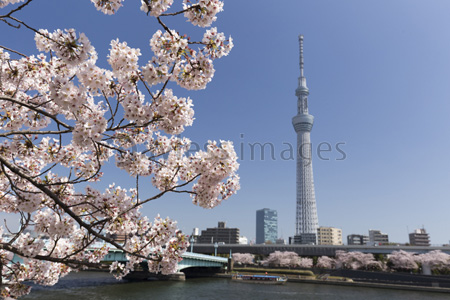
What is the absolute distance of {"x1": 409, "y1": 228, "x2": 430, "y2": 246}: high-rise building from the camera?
15262 cm

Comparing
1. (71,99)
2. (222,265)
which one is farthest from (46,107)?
(222,265)

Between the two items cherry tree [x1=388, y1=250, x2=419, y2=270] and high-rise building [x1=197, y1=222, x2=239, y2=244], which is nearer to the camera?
cherry tree [x1=388, y1=250, x2=419, y2=270]

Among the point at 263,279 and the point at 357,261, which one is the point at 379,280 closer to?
the point at 263,279

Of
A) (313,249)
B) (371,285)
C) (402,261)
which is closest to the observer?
(371,285)

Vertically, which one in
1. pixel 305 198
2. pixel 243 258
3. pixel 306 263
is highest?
pixel 305 198

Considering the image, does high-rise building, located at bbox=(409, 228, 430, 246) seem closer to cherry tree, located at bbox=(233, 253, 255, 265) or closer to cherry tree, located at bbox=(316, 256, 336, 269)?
cherry tree, located at bbox=(316, 256, 336, 269)

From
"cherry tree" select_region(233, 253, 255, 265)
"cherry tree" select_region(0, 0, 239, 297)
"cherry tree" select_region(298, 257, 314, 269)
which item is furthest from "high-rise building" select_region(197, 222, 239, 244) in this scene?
"cherry tree" select_region(0, 0, 239, 297)

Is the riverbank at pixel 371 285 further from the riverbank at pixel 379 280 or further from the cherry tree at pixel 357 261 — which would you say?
the cherry tree at pixel 357 261

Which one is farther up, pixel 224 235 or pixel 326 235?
pixel 326 235

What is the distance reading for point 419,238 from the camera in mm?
153750

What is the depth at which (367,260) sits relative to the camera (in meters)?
74.6

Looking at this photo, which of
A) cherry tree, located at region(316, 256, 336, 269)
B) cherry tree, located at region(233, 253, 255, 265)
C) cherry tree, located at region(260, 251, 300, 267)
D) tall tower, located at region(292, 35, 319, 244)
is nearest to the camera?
cherry tree, located at region(316, 256, 336, 269)

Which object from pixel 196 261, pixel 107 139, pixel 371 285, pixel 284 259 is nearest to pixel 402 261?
pixel 371 285

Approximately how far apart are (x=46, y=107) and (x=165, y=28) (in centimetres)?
371
